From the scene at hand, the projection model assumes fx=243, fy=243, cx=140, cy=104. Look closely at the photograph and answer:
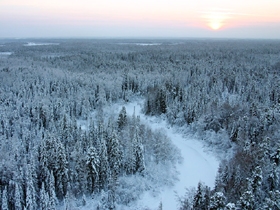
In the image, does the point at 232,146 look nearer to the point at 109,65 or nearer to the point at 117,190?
the point at 117,190

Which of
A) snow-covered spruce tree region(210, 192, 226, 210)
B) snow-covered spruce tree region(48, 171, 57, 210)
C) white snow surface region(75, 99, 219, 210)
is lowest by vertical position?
white snow surface region(75, 99, 219, 210)

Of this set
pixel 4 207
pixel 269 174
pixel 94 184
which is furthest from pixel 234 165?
pixel 4 207

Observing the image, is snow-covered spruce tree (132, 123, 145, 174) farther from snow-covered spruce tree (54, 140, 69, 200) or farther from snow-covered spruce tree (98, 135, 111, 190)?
snow-covered spruce tree (54, 140, 69, 200)

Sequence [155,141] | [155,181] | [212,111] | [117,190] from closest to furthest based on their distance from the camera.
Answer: [117,190], [155,181], [155,141], [212,111]

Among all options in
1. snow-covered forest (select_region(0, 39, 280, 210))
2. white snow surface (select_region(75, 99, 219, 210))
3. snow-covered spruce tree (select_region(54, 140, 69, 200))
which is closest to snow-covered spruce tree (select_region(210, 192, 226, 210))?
snow-covered forest (select_region(0, 39, 280, 210))

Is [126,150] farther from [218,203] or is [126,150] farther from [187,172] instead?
[218,203]

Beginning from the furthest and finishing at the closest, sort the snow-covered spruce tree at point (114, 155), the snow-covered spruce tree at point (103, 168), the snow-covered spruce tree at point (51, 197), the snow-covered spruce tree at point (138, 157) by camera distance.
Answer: the snow-covered spruce tree at point (138, 157) → the snow-covered spruce tree at point (114, 155) → the snow-covered spruce tree at point (103, 168) → the snow-covered spruce tree at point (51, 197)

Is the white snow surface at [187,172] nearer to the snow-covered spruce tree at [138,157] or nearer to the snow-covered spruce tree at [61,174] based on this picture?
the snow-covered spruce tree at [138,157]

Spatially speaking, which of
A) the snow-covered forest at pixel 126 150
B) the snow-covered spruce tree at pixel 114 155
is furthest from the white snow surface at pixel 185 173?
the snow-covered spruce tree at pixel 114 155

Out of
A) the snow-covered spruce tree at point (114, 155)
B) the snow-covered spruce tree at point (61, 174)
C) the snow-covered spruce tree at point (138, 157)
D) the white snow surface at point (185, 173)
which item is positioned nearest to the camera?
the snow-covered spruce tree at point (61, 174)
